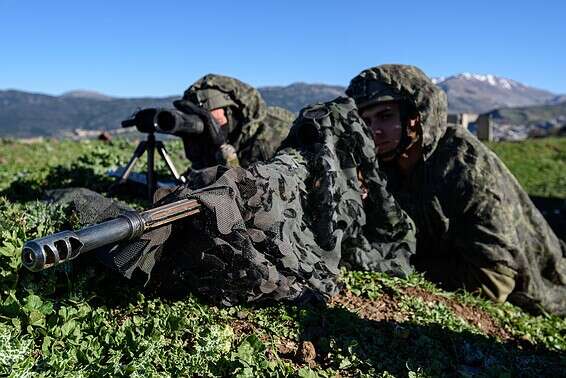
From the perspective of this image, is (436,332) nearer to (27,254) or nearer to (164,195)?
(164,195)

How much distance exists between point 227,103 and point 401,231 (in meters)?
3.18

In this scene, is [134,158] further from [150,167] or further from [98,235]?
[98,235]

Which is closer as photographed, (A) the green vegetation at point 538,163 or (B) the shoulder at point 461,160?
(B) the shoulder at point 461,160

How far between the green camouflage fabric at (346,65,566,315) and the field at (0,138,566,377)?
541 millimetres

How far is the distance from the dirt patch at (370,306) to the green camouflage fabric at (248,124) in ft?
11.3

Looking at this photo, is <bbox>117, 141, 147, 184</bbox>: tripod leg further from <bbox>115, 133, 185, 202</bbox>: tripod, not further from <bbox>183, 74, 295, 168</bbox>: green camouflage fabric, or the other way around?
<bbox>183, 74, 295, 168</bbox>: green camouflage fabric

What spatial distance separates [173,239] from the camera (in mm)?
3852

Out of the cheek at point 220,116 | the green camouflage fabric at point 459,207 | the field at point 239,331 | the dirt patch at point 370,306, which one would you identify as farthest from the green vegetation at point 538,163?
the dirt patch at point 370,306

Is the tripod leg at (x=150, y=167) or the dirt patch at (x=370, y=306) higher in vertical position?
the tripod leg at (x=150, y=167)

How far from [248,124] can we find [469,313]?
3.98 meters

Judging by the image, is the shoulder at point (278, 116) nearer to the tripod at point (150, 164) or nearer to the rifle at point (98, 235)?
the tripod at point (150, 164)

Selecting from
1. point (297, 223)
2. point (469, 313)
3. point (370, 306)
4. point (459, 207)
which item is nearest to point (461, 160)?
point (459, 207)

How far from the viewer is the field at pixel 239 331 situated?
3.37 m

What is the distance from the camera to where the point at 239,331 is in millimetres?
3922
